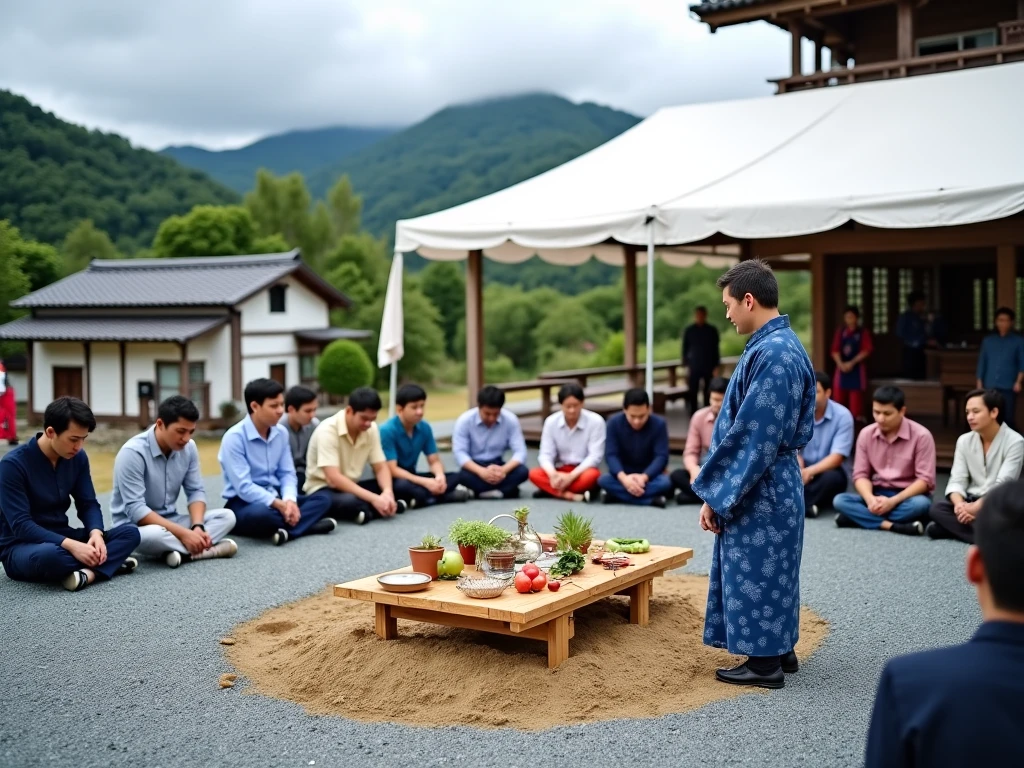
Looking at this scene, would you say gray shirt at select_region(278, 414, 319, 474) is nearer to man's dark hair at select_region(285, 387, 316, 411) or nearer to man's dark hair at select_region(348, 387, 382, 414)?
man's dark hair at select_region(285, 387, 316, 411)

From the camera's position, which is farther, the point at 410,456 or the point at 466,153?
the point at 466,153

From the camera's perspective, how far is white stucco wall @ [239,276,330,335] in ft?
62.6

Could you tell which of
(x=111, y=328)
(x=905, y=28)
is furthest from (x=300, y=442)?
(x=111, y=328)

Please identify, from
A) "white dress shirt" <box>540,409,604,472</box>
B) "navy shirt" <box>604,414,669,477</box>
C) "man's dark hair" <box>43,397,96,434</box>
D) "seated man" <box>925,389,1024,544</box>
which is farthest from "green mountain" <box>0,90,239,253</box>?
"seated man" <box>925,389,1024,544</box>

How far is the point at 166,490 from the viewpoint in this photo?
6047 millimetres

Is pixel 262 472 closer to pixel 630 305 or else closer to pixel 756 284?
pixel 756 284

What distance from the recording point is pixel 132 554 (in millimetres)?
6102

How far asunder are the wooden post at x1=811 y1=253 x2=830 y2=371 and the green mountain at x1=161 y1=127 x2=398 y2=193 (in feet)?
265

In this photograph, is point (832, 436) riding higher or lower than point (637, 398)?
lower

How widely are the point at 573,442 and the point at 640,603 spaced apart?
137 inches

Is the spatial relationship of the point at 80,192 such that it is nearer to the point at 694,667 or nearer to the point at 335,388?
the point at 335,388

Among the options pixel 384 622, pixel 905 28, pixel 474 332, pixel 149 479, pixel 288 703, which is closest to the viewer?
pixel 288 703

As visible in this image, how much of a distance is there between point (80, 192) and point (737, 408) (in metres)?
33.9

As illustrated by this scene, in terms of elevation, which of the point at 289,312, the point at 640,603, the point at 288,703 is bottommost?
the point at 288,703
